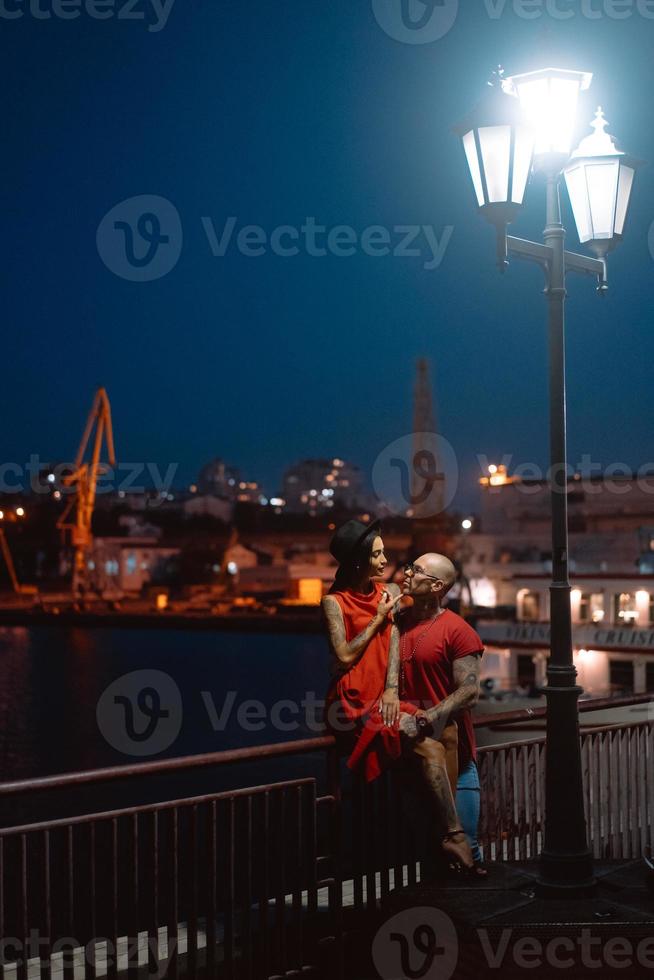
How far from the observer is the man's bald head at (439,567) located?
520 cm

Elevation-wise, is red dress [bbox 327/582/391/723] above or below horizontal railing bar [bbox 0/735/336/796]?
above

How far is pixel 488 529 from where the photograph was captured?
3910 inches

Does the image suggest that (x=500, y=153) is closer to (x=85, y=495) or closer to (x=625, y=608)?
(x=625, y=608)

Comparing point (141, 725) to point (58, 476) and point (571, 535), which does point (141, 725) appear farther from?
point (58, 476)

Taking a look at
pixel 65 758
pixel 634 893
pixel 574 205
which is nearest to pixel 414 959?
pixel 634 893

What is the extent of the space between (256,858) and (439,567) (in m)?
1.77

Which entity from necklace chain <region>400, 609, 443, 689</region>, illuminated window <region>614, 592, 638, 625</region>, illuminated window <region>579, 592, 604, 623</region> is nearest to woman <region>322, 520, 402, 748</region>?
necklace chain <region>400, 609, 443, 689</region>

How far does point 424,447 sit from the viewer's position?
108 metres

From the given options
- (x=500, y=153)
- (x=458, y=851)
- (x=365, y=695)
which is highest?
(x=500, y=153)

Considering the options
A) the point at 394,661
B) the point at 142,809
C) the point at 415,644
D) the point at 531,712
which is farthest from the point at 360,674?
the point at 531,712

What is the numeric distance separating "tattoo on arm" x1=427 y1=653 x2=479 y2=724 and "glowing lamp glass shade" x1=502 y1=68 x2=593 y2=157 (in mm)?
2808

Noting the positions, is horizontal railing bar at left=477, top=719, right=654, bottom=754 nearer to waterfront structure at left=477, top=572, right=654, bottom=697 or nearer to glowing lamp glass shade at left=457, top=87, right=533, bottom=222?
glowing lamp glass shade at left=457, top=87, right=533, bottom=222

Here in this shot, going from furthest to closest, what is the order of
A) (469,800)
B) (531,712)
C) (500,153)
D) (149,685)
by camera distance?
(149,685), (531,712), (500,153), (469,800)

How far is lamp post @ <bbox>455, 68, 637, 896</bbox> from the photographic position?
17.7 feet
